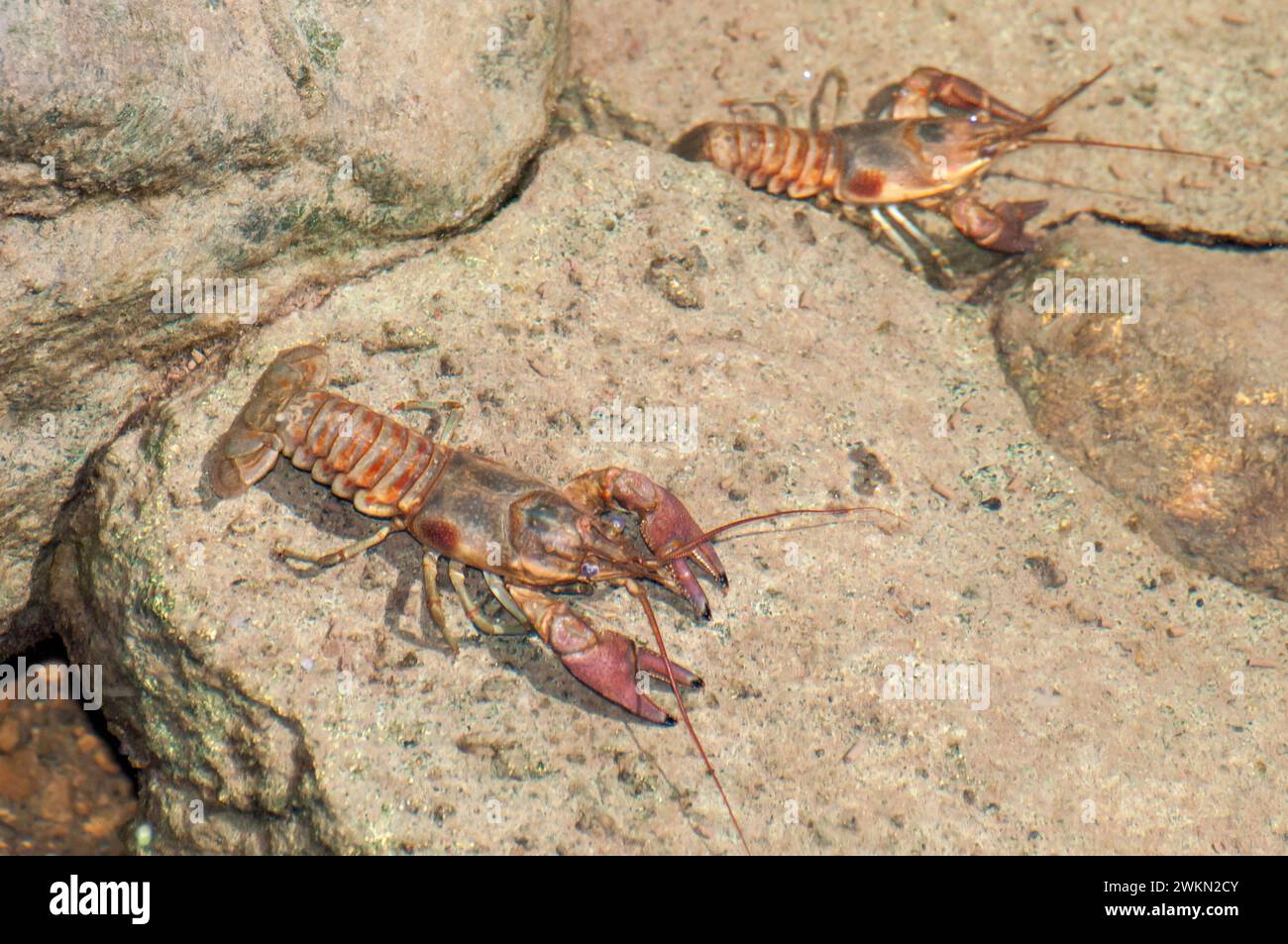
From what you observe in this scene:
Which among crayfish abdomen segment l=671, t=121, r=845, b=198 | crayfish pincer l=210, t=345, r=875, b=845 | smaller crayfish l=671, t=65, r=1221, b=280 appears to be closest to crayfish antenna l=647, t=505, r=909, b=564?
crayfish pincer l=210, t=345, r=875, b=845

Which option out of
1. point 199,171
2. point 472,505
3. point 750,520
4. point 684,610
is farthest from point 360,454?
point 750,520

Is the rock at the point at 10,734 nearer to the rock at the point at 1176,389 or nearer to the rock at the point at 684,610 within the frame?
the rock at the point at 684,610

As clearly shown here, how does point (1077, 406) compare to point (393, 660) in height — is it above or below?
above

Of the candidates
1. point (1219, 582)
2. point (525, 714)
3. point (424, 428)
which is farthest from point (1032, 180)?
point (525, 714)

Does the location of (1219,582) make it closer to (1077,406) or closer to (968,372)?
(1077,406)
